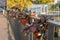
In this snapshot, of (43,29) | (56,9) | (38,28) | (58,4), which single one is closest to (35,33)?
(38,28)

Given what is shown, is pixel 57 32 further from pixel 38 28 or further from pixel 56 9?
pixel 56 9

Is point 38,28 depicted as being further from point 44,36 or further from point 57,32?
point 57,32

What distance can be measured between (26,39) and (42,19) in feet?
4.16

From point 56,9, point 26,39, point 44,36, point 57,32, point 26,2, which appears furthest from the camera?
point 56,9

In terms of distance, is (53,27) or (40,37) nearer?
(53,27)

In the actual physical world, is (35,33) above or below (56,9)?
above

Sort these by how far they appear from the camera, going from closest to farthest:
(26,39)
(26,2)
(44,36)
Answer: (44,36), (26,39), (26,2)

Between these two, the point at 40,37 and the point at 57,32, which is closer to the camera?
the point at 57,32

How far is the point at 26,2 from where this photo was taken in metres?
12.3

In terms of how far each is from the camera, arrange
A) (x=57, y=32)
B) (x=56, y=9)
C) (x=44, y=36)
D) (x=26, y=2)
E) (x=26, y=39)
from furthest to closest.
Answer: (x=56, y=9) → (x=26, y=2) → (x=26, y=39) → (x=44, y=36) → (x=57, y=32)

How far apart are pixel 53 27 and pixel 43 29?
0.64 meters

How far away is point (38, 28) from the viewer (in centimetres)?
350

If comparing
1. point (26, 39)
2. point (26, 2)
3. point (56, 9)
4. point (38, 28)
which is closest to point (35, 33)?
point (38, 28)

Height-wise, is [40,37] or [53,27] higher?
[53,27]
